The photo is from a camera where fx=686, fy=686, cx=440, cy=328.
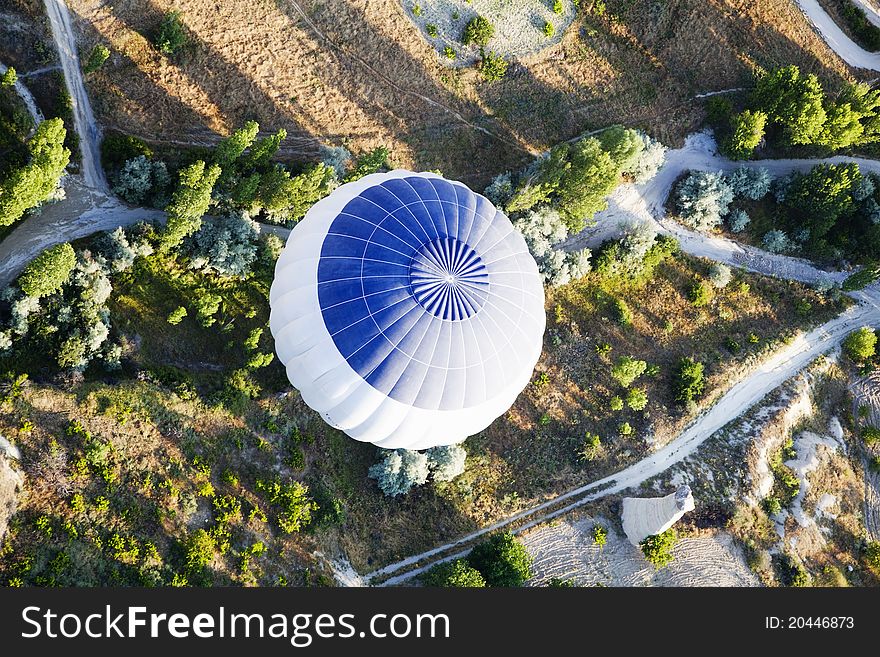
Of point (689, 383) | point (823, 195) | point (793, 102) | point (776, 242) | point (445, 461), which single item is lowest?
point (445, 461)

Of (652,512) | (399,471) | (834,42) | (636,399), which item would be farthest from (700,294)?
(399,471)

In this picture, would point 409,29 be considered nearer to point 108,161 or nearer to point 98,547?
point 108,161

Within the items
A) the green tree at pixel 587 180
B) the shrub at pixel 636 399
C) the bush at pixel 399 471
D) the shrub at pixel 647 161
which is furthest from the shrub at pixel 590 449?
the shrub at pixel 647 161

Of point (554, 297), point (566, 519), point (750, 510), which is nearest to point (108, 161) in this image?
point (554, 297)

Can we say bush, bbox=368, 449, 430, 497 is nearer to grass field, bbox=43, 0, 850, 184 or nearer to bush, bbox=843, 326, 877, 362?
grass field, bbox=43, 0, 850, 184

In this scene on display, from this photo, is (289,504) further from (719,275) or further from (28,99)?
(719,275)
